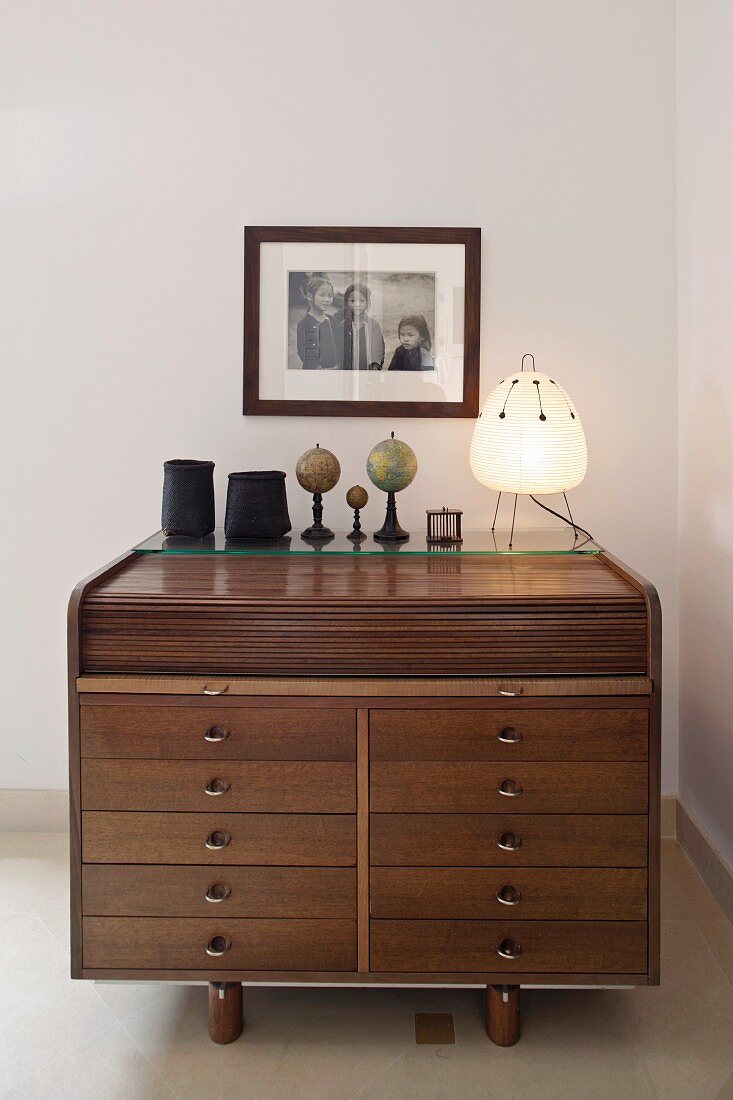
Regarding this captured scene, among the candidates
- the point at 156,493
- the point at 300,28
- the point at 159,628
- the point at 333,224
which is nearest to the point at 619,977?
the point at 159,628

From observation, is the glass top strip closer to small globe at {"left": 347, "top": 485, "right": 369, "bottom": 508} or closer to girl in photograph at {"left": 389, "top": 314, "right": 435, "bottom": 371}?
small globe at {"left": 347, "top": 485, "right": 369, "bottom": 508}

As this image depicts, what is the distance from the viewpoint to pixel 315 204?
231cm

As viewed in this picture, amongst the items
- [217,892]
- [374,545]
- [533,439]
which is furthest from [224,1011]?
[533,439]

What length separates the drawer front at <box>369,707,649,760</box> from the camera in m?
1.63

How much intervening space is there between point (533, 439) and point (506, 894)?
992mm

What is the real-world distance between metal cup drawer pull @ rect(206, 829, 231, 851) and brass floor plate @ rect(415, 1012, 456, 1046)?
1.81 ft

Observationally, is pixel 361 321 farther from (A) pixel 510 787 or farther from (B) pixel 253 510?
(A) pixel 510 787

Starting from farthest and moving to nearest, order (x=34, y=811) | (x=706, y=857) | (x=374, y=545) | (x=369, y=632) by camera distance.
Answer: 1. (x=34, y=811)
2. (x=706, y=857)
3. (x=374, y=545)
4. (x=369, y=632)

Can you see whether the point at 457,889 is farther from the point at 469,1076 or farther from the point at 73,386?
the point at 73,386

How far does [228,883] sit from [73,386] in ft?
4.57

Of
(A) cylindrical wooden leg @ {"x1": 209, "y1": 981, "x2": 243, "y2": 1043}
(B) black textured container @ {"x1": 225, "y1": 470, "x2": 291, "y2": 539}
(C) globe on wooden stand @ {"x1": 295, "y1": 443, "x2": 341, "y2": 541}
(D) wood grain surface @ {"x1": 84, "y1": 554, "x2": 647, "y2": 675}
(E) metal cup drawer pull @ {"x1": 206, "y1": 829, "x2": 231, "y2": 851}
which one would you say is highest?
(C) globe on wooden stand @ {"x1": 295, "y1": 443, "x2": 341, "y2": 541}

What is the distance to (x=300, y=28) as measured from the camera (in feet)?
7.46

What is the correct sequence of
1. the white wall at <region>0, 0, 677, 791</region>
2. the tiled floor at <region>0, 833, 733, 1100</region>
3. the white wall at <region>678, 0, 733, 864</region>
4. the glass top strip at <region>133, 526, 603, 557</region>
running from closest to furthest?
the tiled floor at <region>0, 833, 733, 1100</region> < the glass top strip at <region>133, 526, 603, 557</region> < the white wall at <region>678, 0, 733, 864</region> < the white wall at <region>0, 0, 677, 791</region>

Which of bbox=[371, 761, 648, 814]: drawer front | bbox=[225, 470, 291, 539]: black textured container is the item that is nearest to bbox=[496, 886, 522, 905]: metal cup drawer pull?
bbox=[371, 761, 648, 814]: drawer front
